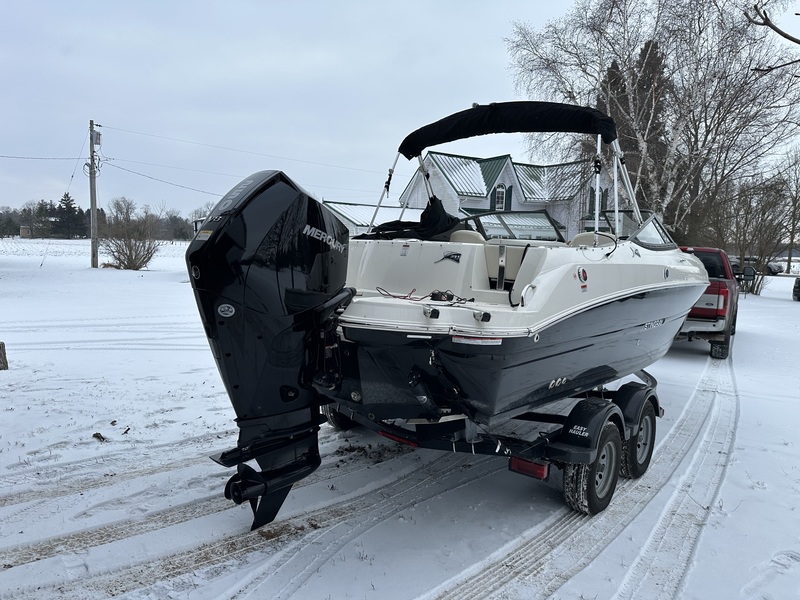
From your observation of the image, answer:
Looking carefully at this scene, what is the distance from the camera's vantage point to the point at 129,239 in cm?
2581

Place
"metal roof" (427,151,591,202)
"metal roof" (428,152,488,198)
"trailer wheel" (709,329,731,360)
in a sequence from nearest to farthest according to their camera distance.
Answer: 1. "trailer wheel" (709,329,731,360)
2. "metal roof" (427,151,591,202)
3. "metal roof" (428,152,488,198)

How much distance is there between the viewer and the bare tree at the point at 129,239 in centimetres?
2586

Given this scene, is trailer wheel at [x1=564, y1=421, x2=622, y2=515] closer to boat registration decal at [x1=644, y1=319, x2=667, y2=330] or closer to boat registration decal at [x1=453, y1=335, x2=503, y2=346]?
boat registration decal at [x1=644, y1=319, x2=667, y2=330]

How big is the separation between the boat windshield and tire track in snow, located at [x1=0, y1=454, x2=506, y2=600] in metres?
2.42

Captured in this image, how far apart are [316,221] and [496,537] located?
7.15 ft

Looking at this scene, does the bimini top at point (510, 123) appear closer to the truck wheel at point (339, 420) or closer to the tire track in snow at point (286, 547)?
the truck wheel at point (339, 420)

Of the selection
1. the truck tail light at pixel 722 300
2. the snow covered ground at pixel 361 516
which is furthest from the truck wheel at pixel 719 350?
the snow covered ground at pixel 361 516

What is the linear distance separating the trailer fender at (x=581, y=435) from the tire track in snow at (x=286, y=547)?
99 centimetres

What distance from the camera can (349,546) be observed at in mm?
3260

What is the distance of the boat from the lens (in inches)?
114

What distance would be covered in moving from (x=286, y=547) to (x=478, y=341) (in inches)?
65.1

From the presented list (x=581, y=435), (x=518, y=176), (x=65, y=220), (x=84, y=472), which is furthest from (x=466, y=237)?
(x=65, y=220)

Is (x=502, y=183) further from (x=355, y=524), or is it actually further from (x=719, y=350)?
(x=355, y=524)

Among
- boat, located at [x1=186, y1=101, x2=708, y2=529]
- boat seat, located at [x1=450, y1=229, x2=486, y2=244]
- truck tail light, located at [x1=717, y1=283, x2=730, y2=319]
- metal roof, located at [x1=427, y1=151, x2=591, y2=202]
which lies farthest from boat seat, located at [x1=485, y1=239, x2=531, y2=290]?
metal roof, located at [x1=427, y1=151, x2=591, y2=202]
